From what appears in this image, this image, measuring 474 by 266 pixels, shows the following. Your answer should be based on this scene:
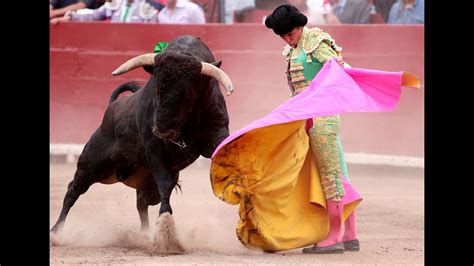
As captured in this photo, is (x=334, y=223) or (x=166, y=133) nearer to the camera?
(x=166, y=133)

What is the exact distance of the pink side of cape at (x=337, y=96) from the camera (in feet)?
16.4

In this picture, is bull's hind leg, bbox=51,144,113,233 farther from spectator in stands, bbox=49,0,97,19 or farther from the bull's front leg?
spectator in stands, bbox=49,0,97,19

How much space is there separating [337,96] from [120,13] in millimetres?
4950

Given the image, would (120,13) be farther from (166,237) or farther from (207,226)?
(166,237)

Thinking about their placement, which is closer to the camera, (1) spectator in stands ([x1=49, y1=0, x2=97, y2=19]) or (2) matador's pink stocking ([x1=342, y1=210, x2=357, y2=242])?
(2) matador's pink stocking ([x1=342, y1=210, x2=357, y2=242])

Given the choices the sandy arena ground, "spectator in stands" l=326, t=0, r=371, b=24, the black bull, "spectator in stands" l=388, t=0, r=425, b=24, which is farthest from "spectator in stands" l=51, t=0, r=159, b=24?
the black bull

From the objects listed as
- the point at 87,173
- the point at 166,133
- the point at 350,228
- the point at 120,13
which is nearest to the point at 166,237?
the point at 166,133

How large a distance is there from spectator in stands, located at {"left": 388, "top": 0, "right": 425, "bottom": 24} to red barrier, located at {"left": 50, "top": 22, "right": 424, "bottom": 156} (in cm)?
8

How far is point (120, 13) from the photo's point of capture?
9633 millimetres

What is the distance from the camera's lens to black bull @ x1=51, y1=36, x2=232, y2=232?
495 centimetres

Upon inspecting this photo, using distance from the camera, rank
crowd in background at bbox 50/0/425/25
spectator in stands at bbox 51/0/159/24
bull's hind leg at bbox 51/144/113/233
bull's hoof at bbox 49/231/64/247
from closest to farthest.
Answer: bull's hoof at bbox 49/231/64/247, bull's hind leg at bbox 51/144/113/233, crowd in background at bbox 50/0/425/25, spectator in stands at bbox 51/0/159/24

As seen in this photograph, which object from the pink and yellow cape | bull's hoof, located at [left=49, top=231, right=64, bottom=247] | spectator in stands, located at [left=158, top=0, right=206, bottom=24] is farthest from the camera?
spectator in stands, located at [left=158, top=0, right=206, bottom=24]

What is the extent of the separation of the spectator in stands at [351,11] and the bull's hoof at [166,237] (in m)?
4.48
